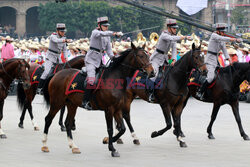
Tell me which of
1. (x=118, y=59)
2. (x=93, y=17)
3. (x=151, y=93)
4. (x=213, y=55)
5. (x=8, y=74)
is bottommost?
(x=93, y=17)

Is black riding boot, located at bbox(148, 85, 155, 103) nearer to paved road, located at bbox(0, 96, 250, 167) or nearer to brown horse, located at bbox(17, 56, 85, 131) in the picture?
paved road, located at bbox(0, 96, 250, 167)

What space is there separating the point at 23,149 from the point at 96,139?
75.1 inches

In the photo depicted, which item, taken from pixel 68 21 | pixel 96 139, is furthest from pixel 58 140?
pixel 68 21

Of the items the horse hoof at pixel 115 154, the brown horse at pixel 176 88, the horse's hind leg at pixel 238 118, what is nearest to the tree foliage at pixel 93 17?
the horse's hind leg at pixel 238 118

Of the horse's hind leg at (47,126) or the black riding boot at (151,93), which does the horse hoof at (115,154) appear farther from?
the black riding boot at (151,93)

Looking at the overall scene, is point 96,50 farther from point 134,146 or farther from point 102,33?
point 134,146

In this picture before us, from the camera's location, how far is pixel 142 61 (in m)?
11.4

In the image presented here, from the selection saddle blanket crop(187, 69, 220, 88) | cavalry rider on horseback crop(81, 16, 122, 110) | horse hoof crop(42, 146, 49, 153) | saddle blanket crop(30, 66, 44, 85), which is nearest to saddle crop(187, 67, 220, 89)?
saddle blanket crop(187, 69, 220, 88)

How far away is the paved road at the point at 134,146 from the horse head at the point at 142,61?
62.6 inches

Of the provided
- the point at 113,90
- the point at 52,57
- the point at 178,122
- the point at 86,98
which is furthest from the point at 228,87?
the point at 52,57

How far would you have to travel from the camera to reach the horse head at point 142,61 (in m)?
11.2

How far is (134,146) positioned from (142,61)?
2.20m

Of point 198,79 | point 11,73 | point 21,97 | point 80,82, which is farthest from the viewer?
point 21,97

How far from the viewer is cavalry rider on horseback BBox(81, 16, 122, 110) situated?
11906 mm
